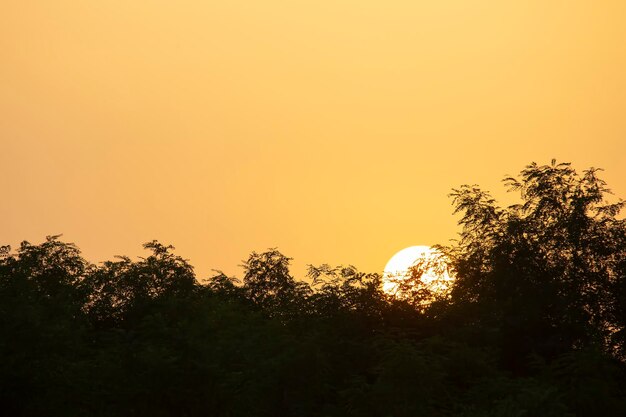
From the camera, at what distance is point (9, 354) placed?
156ft

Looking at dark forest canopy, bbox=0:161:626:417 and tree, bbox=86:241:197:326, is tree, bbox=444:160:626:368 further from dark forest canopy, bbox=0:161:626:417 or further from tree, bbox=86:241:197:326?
tree, bbox=86:241:197:326

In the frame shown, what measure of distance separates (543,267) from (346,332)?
1275cm

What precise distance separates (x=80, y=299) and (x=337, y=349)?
21140mm

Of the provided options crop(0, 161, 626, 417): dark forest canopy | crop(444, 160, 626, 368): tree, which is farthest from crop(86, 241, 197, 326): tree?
crop(444, 160, 626, 368): tree

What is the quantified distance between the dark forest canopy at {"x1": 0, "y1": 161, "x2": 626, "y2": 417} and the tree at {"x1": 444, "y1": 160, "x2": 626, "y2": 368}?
9cm

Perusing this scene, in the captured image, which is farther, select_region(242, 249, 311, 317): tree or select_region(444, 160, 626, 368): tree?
select_region(242, 249, 311, 317): tree

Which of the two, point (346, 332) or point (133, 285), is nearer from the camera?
point (346, 332)

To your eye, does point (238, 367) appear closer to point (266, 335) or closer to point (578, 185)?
point (266, 335)

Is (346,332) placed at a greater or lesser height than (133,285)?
lesser

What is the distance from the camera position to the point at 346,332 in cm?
6116

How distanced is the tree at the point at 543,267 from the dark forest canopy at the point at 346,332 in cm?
9

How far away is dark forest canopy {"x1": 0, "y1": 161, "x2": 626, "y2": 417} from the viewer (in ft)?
156

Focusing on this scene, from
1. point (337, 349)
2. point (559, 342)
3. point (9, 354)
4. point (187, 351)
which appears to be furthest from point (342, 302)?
point (9, 354)

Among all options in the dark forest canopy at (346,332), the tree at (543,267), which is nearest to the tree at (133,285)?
Answer: the dark forest canopy at (346,332)
